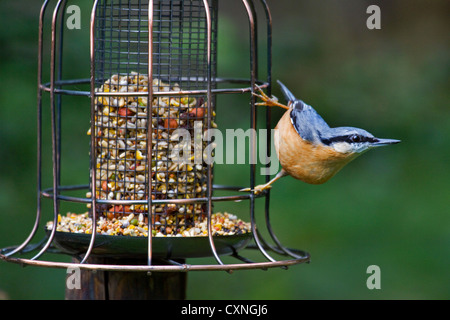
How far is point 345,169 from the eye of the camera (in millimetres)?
6770

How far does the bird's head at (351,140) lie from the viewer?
3959 millimetres

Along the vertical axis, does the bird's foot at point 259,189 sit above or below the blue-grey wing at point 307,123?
below

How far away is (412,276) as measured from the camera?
6.43m

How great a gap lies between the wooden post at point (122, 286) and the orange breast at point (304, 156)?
3.28 feet

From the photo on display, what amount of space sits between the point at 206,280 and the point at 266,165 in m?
2.49

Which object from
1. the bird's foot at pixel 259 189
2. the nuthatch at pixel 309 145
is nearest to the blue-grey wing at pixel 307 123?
the nuthatch at pixel 309 145

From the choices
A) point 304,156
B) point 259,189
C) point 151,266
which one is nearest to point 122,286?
point 151,266

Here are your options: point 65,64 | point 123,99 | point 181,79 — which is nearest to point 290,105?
point 181,79

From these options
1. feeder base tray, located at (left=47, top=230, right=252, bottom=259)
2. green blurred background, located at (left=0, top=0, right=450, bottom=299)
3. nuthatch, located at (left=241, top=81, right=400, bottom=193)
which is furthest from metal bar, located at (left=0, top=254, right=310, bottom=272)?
green blurred background, located at (left=0, top=0, right=450, bottom=299)

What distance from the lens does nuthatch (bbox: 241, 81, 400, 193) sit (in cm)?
406

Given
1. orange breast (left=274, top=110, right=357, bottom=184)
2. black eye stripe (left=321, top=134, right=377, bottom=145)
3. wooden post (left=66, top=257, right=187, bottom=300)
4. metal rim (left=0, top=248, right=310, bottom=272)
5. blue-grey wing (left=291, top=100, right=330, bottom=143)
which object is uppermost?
blue-grey wing (left=291, top=100, right=330, bottom=143)

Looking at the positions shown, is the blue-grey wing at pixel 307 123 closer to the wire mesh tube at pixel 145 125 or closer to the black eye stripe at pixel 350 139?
the black eye stripe at pixel 350 139

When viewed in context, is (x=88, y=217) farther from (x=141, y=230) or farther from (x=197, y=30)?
(x=197, y=30)

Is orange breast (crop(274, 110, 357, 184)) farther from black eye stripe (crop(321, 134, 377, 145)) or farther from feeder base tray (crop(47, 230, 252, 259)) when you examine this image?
feeder base tray (crop(47, 230, 252, 259))
